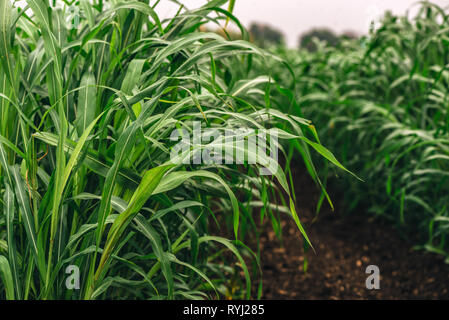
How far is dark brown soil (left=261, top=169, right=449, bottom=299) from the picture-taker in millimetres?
1301

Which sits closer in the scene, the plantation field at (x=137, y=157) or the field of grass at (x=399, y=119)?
the plantation field at (x=137, y=157)

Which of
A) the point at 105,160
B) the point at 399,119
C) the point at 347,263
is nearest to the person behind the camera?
the point at 105,160

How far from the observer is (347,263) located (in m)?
1.50

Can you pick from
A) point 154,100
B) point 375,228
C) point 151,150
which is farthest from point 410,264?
point 154,100

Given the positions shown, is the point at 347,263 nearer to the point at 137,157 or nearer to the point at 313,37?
the point at 137,157

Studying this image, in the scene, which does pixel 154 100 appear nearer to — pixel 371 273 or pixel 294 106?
pixel 294 106

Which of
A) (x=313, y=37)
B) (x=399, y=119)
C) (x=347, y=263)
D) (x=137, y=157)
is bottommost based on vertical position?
(x=347, y=263)

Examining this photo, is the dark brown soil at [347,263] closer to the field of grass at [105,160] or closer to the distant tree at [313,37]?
the field of grass at [105,160]

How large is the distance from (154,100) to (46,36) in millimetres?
255

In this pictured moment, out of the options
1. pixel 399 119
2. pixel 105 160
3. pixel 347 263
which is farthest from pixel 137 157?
pixel 399 119

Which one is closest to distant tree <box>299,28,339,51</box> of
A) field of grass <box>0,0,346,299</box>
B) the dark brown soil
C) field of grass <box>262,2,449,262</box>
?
field of grass <box>262,2,449,262</box>

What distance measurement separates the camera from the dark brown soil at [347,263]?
1.30 metres

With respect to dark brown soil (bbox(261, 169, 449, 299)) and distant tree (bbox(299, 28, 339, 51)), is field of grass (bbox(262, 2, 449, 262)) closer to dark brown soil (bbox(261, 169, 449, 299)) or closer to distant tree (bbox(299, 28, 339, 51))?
dark brown soil (bbox(261, 169, 449, 299))

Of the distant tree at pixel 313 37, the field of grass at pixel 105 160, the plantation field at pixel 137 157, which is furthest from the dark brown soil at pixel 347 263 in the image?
the distant tree at pixel 313 37
